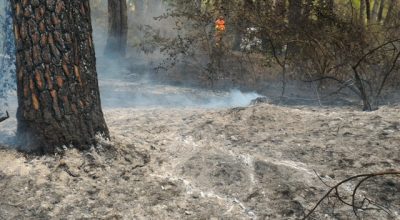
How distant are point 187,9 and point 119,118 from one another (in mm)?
6148

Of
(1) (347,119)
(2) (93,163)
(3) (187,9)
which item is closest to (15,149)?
(2) (93,163)

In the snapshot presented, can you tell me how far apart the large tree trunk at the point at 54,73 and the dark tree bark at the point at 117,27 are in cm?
922

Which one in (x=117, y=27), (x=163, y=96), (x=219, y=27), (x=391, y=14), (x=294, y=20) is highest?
(x=391, y=14)

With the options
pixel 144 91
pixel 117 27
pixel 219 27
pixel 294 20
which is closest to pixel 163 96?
pixel 144 91

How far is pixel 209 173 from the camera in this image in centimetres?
331

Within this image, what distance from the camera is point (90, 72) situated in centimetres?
330

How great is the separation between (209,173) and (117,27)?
385 inches

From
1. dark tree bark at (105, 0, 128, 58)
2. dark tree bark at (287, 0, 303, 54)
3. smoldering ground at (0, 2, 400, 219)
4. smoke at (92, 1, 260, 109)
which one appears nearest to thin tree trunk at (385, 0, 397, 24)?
dark tree bark at (287, 0, 303, 54)

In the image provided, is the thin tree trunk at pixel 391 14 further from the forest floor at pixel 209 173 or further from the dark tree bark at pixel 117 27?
the dark tree bark at pixel 117 27

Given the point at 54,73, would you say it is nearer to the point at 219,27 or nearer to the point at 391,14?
the point at 219,27

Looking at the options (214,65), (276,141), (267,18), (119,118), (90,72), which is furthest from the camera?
(214,65)

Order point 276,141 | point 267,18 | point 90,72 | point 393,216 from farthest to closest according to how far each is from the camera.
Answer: point 267,18 → point 276,141 → point 90,72 → point 393,216

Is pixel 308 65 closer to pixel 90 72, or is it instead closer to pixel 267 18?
pixel 267 18

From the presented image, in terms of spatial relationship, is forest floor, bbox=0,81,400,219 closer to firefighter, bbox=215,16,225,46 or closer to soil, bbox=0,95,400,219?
soil, bbox=0,95,400,219
